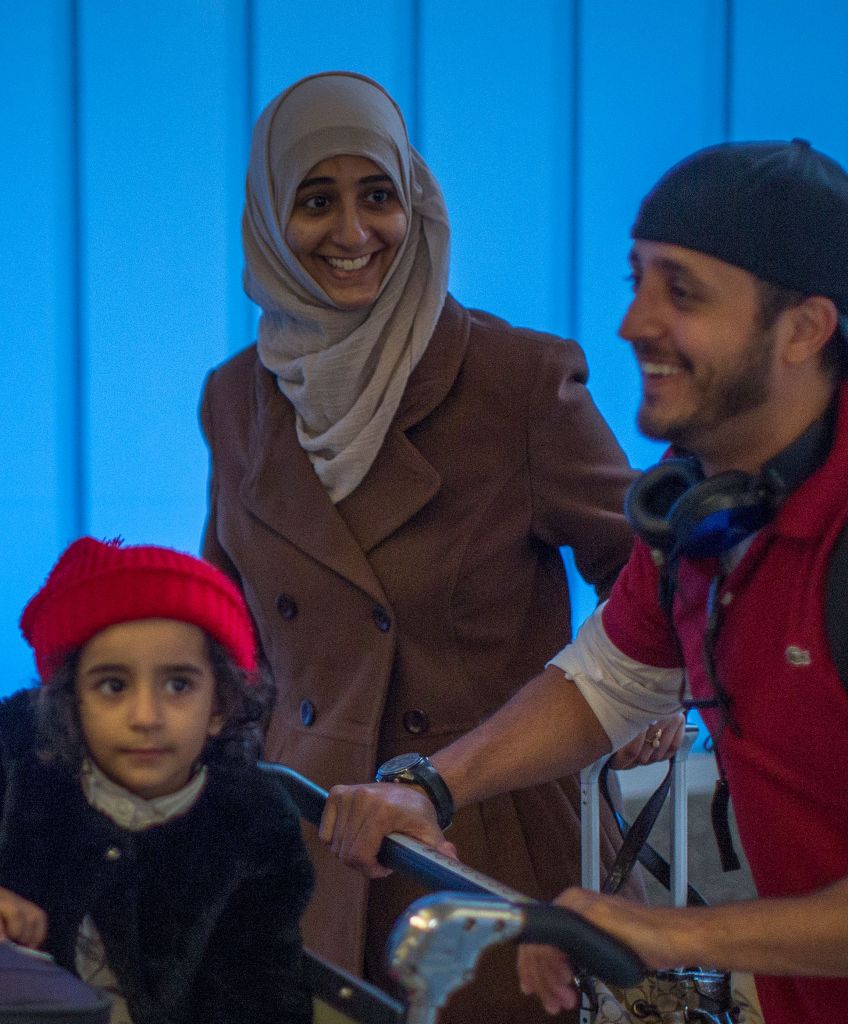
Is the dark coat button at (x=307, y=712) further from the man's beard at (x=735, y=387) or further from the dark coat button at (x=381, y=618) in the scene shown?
the man's beard at (x=735, y=387)

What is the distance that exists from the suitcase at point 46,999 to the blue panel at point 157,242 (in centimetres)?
189

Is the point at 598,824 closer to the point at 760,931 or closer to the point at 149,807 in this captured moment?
the point at 149,807

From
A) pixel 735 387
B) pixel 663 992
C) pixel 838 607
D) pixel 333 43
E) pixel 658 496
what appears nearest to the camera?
pixel 838 607

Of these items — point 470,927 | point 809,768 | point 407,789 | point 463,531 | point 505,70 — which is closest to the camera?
point 470,927

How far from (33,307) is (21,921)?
1761 mm

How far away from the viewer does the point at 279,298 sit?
210cm

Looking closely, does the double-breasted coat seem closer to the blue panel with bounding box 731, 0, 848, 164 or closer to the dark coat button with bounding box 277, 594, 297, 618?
the dark coat button with bounding box 277, 594, 297, 618

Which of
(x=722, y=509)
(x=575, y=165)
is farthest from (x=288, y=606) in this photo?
(x=575, y=165)

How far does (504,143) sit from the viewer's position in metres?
3.31

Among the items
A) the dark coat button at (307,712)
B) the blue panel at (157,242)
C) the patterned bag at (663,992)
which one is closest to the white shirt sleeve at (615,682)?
the patterned bag at (663,992)

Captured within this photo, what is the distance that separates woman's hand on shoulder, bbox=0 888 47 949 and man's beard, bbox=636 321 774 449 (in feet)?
2.53

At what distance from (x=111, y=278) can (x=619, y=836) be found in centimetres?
159

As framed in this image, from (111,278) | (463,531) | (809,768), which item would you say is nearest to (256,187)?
(463,531)

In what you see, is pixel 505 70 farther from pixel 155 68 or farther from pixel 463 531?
pixel 463 531
